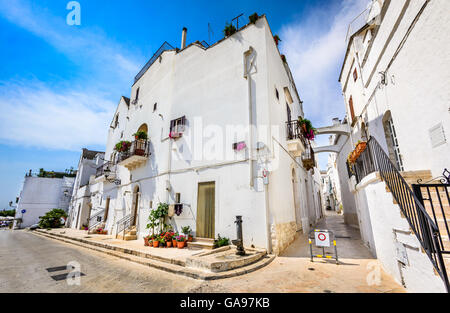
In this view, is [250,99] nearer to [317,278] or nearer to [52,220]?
[317,278]

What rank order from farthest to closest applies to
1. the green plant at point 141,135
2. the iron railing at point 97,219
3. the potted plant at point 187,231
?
1. the iron railing at point 97,219
2. the green plant at point 141,135
3. the potted plant at point 187,231

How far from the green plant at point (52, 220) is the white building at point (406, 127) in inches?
1229

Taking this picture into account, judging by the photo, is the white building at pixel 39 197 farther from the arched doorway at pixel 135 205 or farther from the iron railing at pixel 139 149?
the iron railing at pixel 139 149

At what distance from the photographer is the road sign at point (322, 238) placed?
5.84 m

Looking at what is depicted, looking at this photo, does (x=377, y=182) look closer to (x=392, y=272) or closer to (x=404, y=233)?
(x=404, y=233)

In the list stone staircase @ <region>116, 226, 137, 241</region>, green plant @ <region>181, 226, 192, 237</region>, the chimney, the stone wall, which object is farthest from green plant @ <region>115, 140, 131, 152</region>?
the stone wall

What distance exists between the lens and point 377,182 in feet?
15.7

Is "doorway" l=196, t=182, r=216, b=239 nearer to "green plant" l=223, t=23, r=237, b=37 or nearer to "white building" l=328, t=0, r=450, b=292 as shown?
"white building" l=328, t=0, r=450, b=292

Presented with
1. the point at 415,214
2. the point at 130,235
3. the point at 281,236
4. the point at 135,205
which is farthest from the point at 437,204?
the point at 135,205

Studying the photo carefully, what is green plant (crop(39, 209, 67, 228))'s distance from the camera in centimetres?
2289

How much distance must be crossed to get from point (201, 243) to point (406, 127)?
8212 mm

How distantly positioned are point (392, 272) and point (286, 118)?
8236mm

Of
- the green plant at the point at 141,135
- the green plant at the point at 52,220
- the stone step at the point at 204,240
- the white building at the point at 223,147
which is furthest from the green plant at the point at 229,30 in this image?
the green plant at the point at 52,220

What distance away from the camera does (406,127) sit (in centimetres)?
605
